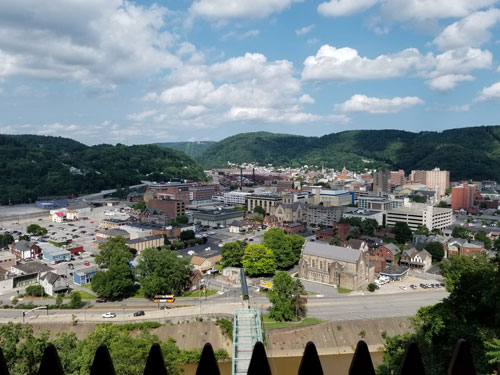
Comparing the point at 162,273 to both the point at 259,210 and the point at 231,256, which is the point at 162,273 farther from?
the point at 259,210

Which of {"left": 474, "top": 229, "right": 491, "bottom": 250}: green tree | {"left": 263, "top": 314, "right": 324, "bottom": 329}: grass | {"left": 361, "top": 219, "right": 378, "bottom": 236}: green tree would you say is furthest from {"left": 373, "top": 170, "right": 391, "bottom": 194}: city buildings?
{"left": 263, "top": 314, "right": 324, "bottom": 329}: grass

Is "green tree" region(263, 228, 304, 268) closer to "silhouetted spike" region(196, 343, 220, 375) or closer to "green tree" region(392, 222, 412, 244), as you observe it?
"green tree" region(392, 222, 412, 244)

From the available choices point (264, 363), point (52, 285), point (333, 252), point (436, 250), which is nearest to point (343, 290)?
point (333, 252)

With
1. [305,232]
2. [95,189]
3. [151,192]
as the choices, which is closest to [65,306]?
[305,232]

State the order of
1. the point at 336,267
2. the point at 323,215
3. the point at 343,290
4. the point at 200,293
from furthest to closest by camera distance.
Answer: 1. the point at 323,215
2. the point at 336,267
3. the point at 343,290
4. the point at 200,293

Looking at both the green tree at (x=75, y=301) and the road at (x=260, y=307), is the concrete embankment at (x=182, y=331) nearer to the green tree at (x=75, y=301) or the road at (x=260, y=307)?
the road at (x=260, y=307)

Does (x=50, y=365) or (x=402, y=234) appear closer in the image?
(x=50, y=365)

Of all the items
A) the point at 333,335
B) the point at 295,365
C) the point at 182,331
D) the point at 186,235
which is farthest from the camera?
the point at 186,235
